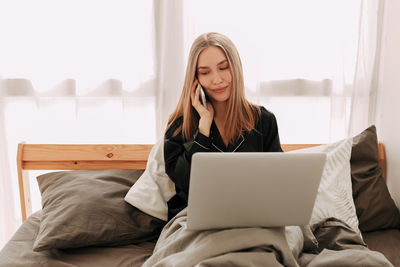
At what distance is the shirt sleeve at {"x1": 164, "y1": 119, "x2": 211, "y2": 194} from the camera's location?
1.33m

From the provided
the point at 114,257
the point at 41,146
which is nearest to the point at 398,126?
the point at 114,257

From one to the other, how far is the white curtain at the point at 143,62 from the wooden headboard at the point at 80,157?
0.19 metres

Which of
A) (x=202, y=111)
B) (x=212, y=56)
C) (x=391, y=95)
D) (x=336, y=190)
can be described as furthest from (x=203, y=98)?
(x=391, y=95)

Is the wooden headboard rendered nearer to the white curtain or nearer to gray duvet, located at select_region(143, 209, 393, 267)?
the white curtain

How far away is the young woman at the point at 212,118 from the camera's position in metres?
1.35

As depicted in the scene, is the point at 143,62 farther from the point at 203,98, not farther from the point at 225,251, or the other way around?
the point at 225,251

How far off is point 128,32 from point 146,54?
0.14 m

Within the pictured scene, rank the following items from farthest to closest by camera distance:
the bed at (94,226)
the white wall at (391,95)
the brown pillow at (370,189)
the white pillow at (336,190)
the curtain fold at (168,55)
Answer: the curtain fold at (168,55), the white wall at (391,95), the brown pillow at (370,189), the white pillow at (336,190), the bed at (94,226)

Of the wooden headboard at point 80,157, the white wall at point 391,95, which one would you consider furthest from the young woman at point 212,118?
the white wall at point 391,95

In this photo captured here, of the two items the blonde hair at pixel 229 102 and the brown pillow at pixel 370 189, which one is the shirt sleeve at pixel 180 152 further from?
the brown pillow at pixel 370 189

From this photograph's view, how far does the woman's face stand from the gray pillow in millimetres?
536

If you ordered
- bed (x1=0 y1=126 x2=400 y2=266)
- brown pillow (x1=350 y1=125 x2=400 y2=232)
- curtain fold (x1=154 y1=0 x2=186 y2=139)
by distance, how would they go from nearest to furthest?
bed (x1=0 y1=126 x2=400 y2=266)
brown pillow (x1=350 y1=125 x2=400 y2=232)
curtain fold (x1=154 y1=0 x2=186 y2=139)

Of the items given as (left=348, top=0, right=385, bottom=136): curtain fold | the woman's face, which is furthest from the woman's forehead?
(left=348, top=0, right=385, bottom=136): curtain fold

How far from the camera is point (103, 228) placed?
4.21 ft
